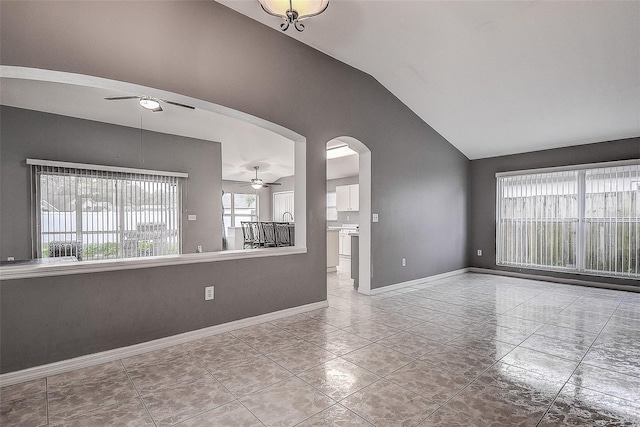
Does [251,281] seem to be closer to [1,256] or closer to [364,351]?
[364,351]

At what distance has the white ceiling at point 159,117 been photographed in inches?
164

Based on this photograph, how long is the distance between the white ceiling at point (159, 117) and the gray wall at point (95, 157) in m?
0.18

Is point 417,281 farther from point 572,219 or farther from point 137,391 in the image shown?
point 137,391

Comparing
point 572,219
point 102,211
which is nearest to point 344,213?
point 572,219

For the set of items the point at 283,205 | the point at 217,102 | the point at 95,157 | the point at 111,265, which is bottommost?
the point at 111,265

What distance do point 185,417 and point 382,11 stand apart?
12.8ft

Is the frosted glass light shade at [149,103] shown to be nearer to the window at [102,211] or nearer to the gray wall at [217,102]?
the gray wall at [217,102]

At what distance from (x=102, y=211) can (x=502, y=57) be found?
6.33m

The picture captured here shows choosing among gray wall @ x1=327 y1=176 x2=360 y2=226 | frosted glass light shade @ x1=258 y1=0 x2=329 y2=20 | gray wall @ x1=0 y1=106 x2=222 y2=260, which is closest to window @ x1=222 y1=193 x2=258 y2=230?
gray wall @ x1=327 y1=176 x2=360 y2=226

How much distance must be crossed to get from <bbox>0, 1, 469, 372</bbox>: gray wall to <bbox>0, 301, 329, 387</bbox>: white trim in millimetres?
53

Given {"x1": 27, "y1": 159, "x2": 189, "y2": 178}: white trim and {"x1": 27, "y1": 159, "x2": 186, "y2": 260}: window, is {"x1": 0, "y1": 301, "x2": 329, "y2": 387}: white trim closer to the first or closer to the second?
{"x1": 27, "y1": 159, "x2": 186, "y2": 260}: window

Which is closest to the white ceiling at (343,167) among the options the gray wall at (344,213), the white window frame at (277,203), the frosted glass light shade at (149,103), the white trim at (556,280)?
the gray wall at (344,213)

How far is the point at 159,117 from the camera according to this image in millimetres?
5336

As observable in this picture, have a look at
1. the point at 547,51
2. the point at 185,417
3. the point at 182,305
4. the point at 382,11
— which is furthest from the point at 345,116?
the point at 185,417
